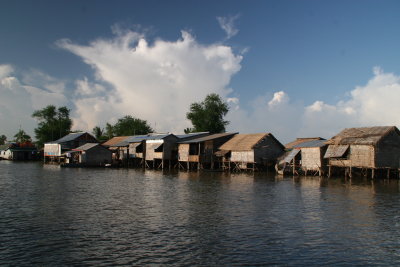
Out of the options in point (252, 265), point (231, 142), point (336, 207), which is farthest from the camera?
point (231, 142)

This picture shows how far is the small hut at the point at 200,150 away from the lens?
48.3 m

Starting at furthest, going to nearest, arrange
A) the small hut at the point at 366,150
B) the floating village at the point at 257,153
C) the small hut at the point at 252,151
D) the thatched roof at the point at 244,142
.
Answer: the thatched roof at the point at 244,142 → the small hut at the point at 252,151 → the floating village at the point at 257,153 → the small hut at the point at 366,150

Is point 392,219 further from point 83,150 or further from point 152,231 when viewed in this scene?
point 83,150

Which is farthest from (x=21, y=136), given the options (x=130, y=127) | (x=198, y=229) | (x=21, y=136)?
(x=198, y=229)

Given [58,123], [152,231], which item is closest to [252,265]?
[152,231]

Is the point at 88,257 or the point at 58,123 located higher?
the point at 58,123

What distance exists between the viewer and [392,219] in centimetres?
1576

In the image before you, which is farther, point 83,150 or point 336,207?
point 83,150

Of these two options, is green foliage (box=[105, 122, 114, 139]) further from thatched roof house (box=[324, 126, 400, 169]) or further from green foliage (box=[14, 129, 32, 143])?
thatched roof house (box=[324, 126, 400, 169])

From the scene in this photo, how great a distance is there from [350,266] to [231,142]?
125 ft

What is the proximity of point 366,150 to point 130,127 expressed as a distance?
233 ft

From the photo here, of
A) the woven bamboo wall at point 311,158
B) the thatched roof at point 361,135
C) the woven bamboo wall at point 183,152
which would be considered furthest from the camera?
the woven bamboo wall at point 183,152

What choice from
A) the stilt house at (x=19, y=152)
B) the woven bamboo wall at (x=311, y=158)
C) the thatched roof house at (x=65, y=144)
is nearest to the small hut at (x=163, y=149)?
the thatched roof house at (x=65, y=144)

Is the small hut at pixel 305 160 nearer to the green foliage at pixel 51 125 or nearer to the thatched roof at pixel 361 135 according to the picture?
the thatched roof at pixel 361 135
